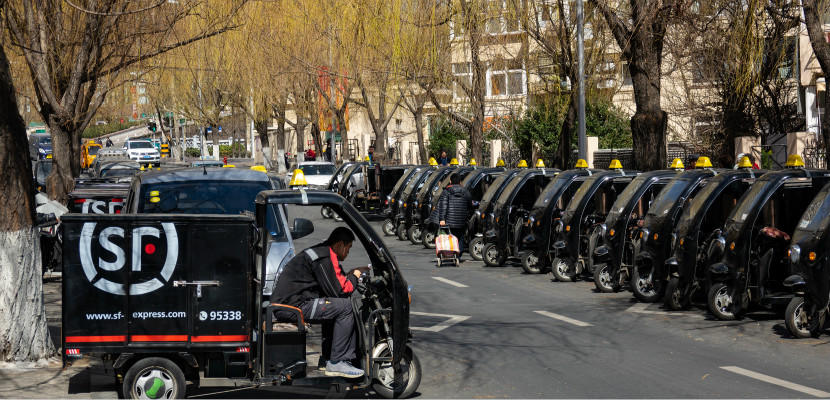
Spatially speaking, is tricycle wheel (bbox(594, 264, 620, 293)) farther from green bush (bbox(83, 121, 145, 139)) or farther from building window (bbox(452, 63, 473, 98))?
green bush (bbox(83, 121, 145, 139))

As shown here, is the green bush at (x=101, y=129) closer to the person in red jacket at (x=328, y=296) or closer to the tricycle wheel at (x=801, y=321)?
the tricycle wheel at (x=801, y=321)

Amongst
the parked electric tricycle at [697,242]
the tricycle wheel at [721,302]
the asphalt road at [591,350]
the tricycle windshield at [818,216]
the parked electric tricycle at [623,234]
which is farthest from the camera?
the parked electric tricycle at [623,234]

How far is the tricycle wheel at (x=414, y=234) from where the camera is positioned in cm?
2331

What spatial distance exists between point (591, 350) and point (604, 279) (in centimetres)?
493

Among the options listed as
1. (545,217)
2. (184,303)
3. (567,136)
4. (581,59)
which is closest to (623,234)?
(545,217)

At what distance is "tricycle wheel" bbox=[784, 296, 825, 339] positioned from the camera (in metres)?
10.8

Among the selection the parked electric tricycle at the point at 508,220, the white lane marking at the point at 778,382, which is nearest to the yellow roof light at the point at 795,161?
the white lane marking at the point at 778,382

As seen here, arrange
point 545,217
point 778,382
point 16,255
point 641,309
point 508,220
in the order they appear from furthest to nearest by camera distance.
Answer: point 508,220
point 545,217
point 641,309
point 16,255
point 778,382

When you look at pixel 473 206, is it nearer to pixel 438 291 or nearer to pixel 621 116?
pixel 438 291

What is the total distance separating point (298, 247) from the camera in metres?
21.4

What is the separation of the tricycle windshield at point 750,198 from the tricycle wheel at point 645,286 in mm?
1809

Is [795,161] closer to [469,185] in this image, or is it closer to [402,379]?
[402,379]

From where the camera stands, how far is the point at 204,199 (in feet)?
38.3

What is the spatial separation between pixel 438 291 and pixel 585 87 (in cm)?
1107
